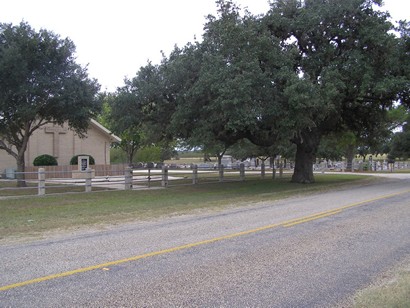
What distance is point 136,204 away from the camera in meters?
15.0

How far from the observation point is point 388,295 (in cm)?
488

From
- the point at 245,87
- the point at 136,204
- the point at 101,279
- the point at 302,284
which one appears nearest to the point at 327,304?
the point at 302,284

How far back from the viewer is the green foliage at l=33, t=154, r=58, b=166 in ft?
110

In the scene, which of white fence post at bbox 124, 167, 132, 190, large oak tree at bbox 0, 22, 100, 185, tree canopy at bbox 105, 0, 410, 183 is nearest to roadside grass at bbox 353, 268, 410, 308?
tree canopy at bbox 105, 0, 410, 183

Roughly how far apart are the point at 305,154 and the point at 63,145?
2248 cm

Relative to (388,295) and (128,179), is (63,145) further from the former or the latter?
(388,295)

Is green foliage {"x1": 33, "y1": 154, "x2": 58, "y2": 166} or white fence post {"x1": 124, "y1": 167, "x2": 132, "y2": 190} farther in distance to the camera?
green foliage {"x1": 33, "y1": 154, "x2": 58, "y2": 166}

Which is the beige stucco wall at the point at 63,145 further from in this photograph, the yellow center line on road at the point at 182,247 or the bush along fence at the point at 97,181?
the yellow center line on road at the point at 182,247

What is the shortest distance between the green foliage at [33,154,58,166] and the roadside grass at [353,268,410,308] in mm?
32169

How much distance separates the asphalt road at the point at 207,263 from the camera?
16.1 ft

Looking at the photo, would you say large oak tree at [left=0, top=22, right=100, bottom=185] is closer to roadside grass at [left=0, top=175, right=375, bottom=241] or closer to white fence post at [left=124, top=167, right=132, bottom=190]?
white fence post at [left=124, top=167, right=132, bottom=190]

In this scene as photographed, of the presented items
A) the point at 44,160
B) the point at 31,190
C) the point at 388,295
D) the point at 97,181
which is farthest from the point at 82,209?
the point at 44,160

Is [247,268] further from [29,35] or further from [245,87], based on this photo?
[29,35]

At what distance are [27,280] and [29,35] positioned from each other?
1823 cm
